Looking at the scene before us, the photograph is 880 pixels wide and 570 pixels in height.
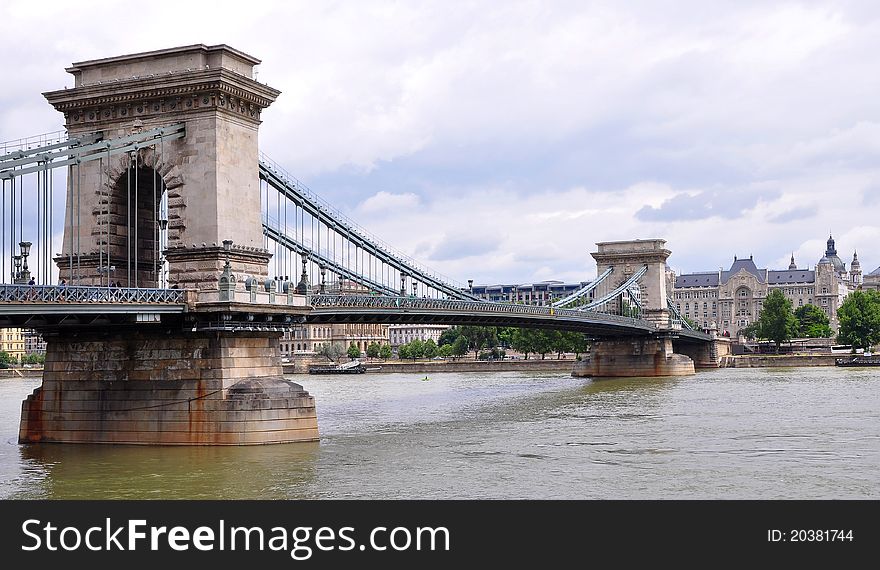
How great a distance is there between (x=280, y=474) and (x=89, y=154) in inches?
490

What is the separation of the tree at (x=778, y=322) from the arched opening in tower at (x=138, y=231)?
10758 centimetres

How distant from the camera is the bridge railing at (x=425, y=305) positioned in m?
43.3

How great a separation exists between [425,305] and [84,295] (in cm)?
2377

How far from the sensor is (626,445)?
35.8m

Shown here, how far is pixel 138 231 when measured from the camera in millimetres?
37875

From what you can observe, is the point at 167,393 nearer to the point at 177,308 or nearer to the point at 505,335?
the point at 177,308

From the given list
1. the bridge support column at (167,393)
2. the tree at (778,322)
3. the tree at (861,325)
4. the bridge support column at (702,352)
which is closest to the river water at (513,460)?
the bridge support column at (167,393)

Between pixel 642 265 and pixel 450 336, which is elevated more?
pixel 642 265

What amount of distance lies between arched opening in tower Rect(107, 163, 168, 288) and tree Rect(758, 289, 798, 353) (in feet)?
353

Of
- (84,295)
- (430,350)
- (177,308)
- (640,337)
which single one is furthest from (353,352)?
(84,295)

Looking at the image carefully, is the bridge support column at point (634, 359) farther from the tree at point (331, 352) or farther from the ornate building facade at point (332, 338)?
the ornate building facade at point (332, 338)

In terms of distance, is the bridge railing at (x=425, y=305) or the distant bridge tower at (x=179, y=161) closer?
the distant bridge tower at (x=179, y=161)
